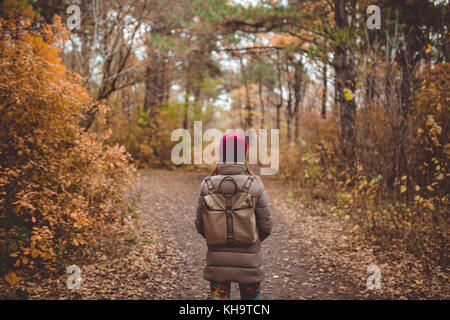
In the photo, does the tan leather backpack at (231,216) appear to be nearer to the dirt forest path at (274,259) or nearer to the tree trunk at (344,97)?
the dirt forest path at (274,259)

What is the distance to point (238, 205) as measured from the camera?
2762mm

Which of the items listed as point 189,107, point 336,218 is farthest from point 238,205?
point 189,107

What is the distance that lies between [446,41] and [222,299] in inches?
266

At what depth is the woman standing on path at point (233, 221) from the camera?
2.77 m

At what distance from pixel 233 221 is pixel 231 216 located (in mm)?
46

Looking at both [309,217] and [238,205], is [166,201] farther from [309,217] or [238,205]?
[238,205]

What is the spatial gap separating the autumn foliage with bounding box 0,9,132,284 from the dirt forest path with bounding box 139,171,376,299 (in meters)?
1.64

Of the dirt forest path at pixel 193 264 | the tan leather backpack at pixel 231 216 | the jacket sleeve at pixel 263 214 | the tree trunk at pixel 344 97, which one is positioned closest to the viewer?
the tan leather backpack at pixel 231 216

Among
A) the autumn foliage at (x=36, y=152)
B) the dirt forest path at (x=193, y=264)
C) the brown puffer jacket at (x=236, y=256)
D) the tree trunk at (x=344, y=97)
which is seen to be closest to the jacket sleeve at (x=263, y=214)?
the brown puffer jacket at (x=236, y=256)

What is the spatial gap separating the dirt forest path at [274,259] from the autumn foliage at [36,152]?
164 cm

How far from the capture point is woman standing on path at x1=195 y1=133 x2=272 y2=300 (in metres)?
2.77

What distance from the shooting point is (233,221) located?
2770 millimetres

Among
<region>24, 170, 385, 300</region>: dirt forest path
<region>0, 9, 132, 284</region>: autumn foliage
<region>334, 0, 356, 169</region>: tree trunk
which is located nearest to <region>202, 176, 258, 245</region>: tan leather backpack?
<region>24, 170, 385, 300</region>: dirt forest path
